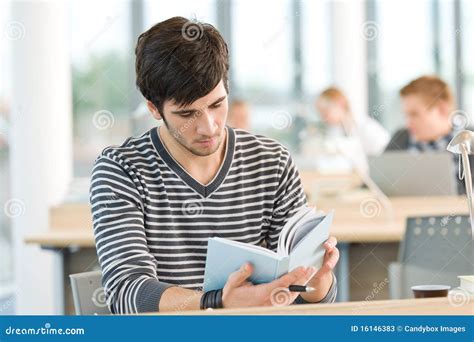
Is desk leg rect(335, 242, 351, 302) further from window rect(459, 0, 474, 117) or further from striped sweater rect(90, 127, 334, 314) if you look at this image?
window rect(459, 0, 474, 117)

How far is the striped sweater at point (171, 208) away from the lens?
167cm

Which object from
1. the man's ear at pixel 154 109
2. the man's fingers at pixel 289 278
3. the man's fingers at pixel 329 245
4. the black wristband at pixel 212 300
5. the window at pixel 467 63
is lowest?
the black wristband at pixel 212 300

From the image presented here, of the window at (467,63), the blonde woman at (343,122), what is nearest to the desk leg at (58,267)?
the blonde woman at (343,122)

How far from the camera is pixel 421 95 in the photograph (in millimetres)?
4109

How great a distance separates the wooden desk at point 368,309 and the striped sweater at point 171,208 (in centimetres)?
23

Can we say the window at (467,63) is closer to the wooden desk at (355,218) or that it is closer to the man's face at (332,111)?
the man's face at (332,111)

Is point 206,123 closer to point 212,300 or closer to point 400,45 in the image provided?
point 212,300

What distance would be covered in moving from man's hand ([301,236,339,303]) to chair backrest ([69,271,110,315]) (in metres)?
0.43

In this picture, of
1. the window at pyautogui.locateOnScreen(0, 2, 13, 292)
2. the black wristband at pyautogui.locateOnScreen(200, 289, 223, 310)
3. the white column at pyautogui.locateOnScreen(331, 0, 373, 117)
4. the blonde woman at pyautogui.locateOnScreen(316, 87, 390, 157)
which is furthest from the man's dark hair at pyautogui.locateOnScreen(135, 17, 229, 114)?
the white column at pyautogui.locateOnScreen(331, 0, 373, 117)

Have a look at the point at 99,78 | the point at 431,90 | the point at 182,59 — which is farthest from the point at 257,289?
the point at 99,78

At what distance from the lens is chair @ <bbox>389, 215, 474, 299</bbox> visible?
2.64 meters

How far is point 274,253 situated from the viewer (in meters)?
1.49
